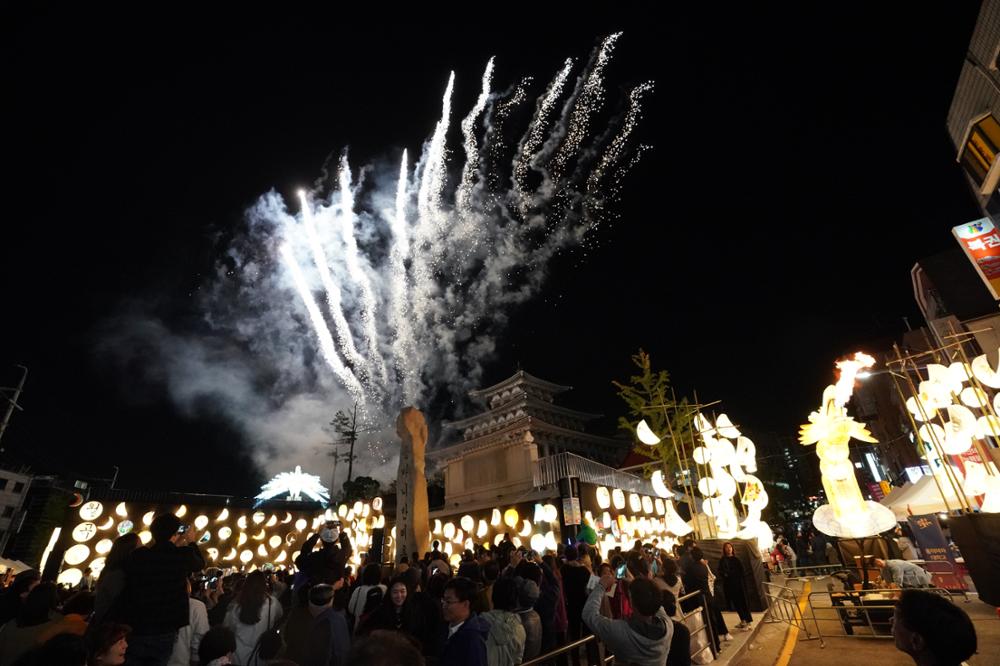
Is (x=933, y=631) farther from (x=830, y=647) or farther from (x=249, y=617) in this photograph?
(x=830, y=647)

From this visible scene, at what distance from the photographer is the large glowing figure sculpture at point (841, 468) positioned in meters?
8.05

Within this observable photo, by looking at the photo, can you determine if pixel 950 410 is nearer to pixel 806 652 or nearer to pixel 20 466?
pixel 806 652

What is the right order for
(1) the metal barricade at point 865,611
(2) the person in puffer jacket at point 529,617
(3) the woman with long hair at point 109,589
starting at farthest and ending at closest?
(1) the metal barricade at point 865,611, (2) the person in puffer jacket at point 529,617, (3) the woman with long hair at point 109,589

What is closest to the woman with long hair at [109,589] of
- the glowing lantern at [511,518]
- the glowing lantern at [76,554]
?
the glowing lantern at [511,518]

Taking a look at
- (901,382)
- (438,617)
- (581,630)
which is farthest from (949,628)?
(901,382)

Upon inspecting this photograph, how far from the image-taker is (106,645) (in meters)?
2.33

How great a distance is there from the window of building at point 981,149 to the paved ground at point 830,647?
9777mm

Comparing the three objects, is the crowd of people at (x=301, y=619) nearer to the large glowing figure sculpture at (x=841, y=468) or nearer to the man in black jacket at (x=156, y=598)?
the man in black jacket at (x=156, y=598)

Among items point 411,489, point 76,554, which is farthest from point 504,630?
point 76,554

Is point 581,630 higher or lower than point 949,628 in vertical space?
lower

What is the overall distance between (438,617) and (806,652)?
A: 5977 millimetres

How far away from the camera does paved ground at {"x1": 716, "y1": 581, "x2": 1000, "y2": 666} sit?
18.0 feet

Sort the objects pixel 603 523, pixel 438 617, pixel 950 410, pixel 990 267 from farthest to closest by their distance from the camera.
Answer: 1. pixel 603 523
2. pixel 990 267
3. pixel 950 410
4. pixel 438 617

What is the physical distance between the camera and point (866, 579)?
9.12m
